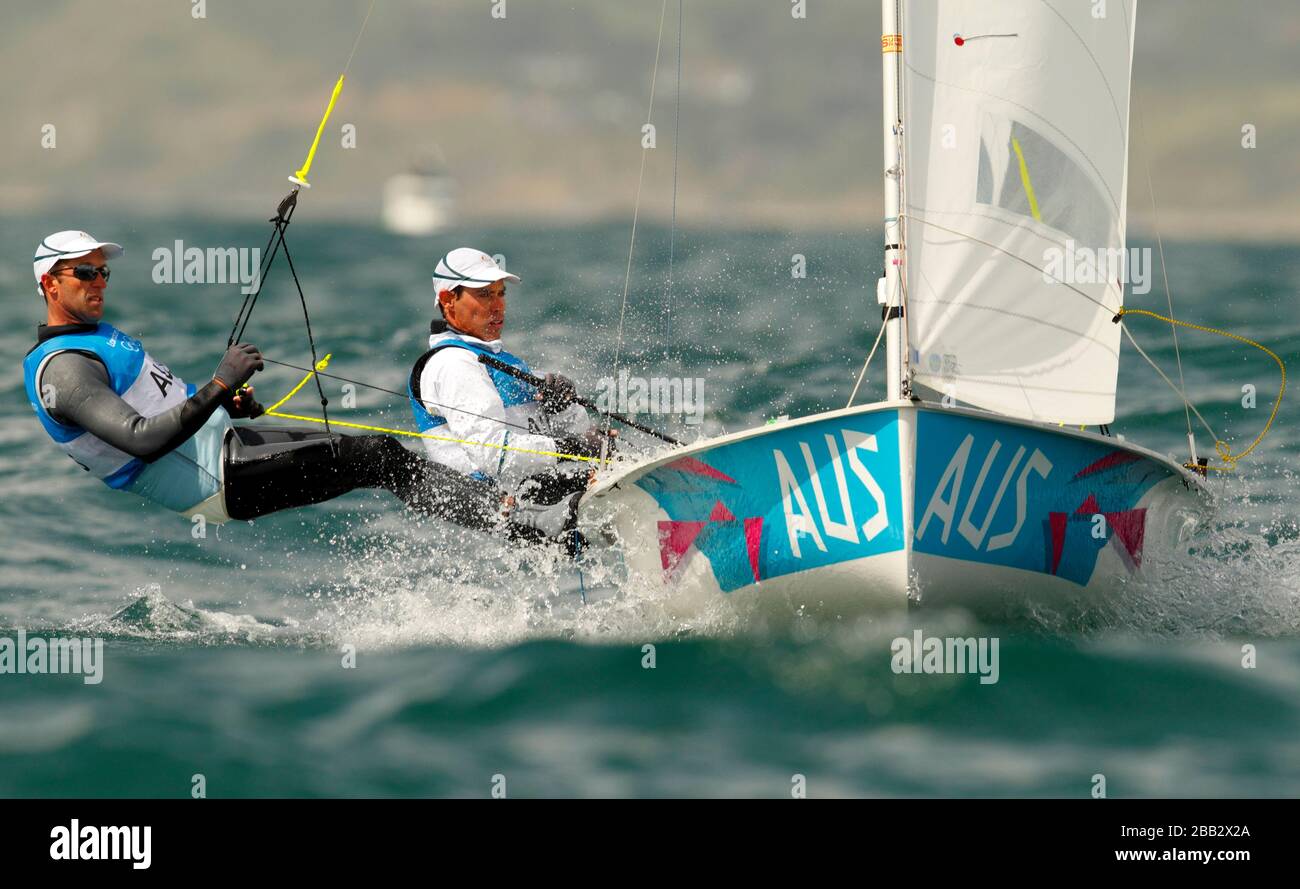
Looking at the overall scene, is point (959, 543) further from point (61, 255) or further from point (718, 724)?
point (61, 255)

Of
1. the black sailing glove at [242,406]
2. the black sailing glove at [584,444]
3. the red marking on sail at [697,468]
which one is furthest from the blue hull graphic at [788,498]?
the black sailing glove at [242,406]

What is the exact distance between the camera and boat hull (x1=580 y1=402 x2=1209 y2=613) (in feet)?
19.1

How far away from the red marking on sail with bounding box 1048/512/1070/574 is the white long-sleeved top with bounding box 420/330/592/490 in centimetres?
195

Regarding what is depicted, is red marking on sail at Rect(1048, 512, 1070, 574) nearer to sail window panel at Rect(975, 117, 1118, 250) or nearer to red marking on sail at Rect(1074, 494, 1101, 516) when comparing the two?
red marking on sail at Rect(1074, 494, 1101, 516)

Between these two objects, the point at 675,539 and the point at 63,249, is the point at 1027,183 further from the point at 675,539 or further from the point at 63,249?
the point at 63,249

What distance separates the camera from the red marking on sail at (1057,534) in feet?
20.3

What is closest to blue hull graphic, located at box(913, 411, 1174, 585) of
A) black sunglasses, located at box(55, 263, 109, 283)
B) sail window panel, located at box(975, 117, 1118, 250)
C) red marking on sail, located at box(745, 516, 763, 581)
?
red marking on sail, located at box(745, 516, 763, 581)

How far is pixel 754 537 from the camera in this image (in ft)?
19.8

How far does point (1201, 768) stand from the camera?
5.28 m

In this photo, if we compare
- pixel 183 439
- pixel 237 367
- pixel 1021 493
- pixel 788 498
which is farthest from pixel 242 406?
pixel 1021 493

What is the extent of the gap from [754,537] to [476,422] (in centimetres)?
126

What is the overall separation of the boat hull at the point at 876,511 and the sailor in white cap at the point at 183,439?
56cm

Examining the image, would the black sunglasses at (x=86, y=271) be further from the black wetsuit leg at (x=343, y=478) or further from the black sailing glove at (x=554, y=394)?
the black sailing glove at (x=554, y=394)

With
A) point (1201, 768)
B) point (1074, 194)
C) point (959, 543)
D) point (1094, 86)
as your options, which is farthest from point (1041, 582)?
point (1094, 86)
